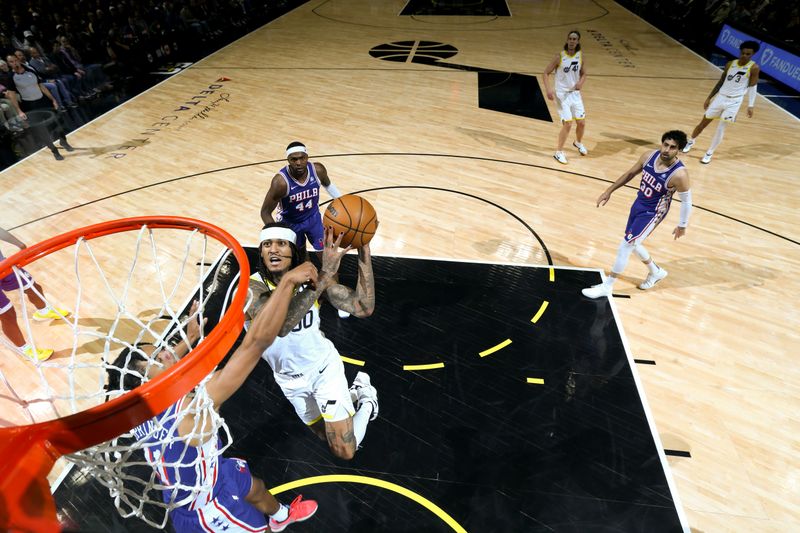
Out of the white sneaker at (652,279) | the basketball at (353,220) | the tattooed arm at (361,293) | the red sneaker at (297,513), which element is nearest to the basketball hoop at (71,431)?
the tattooed arm at (361,293)

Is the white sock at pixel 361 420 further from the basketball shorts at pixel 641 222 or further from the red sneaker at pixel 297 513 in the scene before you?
the basketball shorts at pixel 641 222

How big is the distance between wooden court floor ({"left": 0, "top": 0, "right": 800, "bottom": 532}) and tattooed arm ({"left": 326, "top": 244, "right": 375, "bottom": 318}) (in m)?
2.38

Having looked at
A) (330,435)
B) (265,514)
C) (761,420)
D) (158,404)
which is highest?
(158,404)

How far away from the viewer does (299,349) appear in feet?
8.82

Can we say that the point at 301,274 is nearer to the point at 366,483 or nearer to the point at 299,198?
the point at 366,483

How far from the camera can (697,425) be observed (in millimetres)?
3432

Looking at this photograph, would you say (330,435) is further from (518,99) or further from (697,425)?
(518,99)

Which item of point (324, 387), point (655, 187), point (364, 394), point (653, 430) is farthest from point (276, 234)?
point (655, 187)

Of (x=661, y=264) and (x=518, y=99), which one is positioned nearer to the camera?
(x=661, y=264)

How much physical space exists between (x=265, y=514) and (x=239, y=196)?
4.62 m

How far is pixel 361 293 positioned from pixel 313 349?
44cm

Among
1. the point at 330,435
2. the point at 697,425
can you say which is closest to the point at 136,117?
the point at 330,435

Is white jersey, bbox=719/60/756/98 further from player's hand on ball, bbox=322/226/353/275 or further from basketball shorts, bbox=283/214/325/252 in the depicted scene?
player's hand on ball, bbox=322/226/353/275

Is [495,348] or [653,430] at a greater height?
[495,348]
